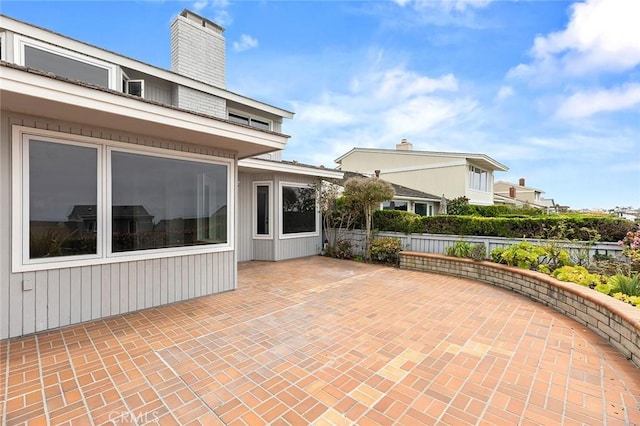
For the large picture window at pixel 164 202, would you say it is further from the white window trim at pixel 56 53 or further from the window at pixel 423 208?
the window at pixel 423 208

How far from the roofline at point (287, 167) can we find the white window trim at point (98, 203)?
229cm

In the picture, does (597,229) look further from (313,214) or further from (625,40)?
(313,214)

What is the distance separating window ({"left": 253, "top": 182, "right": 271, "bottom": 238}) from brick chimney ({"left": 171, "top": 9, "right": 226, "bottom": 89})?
13.8ft

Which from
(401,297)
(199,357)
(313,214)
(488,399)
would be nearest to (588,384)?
(488,399)

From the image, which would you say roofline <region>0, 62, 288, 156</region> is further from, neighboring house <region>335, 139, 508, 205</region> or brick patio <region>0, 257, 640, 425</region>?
neighboring house <region>335, 139, 508, 205</region>

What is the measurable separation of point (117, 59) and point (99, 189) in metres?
5.39

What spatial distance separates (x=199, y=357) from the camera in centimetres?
337

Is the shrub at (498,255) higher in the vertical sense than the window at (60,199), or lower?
lower

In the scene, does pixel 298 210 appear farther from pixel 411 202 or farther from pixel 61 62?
pixel 411 202

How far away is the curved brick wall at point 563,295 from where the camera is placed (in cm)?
353

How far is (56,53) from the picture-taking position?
6.65 metres

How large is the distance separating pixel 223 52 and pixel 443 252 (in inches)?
418

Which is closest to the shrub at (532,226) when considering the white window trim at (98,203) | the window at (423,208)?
the white window trim at (98,203)

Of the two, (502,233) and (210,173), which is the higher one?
(210,173)
